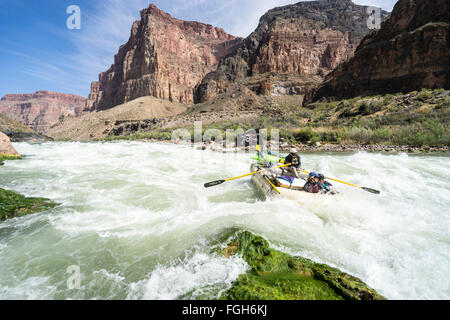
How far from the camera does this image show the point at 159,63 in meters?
88.1

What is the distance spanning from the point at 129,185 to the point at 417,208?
835 cm

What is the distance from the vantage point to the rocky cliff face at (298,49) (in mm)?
78500

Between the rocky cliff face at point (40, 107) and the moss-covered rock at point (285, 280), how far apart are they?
175 m

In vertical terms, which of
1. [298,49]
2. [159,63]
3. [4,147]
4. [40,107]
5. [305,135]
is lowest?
[4,147]

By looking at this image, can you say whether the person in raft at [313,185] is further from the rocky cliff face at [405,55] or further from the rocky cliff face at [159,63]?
the rocky cliff face at [159,63]

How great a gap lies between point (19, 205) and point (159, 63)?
97.4 metres

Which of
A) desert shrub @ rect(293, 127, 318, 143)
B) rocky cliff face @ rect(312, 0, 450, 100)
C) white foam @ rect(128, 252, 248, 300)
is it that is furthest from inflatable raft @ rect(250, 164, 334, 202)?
rocky cliff face @ rect(312, 0, 450, 100)

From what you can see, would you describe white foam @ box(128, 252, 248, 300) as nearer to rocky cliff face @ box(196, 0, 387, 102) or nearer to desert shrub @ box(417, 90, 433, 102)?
desert shrub @ box(417, 90, 433, 102)

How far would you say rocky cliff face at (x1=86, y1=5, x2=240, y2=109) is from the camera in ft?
289

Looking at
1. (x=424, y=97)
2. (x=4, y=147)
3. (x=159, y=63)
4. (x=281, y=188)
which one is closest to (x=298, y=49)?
(x=159, y=63)

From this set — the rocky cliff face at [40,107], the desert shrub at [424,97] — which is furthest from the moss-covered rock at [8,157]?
the rocky cliff face at [40,107]

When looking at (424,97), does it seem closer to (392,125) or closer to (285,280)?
(392,125)

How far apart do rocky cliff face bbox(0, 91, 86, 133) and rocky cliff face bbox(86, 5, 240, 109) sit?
56.0 metres

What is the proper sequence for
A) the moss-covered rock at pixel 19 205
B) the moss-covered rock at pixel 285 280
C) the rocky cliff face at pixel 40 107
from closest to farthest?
the moss-covered rock at pixel 285 280 < the moss-covered rock at pixel 19 205 < the rocky cliff face at pixel 40 107
